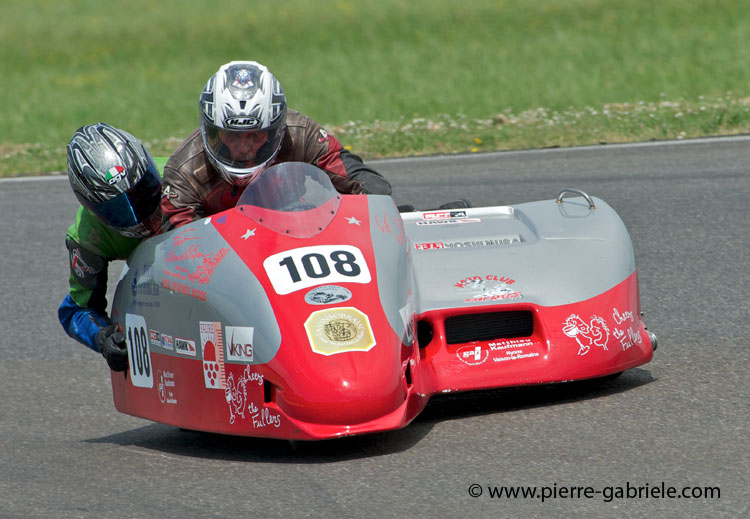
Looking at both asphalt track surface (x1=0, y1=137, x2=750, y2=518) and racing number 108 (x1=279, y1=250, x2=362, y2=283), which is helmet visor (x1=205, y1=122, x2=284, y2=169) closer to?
racing number 108 (x1=279, y1=250, x2=362, y2=283)

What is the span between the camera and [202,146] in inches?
209

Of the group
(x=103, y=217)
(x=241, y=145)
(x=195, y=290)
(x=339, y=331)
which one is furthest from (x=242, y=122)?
(x=339, y=331)

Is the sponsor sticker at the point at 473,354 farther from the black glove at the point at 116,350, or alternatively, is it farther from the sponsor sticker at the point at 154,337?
the black glove at the point at 116,350

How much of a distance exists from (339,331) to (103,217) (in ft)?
4.60

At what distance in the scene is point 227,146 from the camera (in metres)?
5.08

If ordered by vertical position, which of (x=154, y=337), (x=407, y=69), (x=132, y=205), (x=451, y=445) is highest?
(x=132, y=205)

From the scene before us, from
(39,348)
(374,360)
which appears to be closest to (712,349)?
(374,360)

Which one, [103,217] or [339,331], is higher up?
[103,217]

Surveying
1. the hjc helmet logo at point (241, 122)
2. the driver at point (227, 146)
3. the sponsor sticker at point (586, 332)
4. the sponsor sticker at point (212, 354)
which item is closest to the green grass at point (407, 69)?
the driver at point (227, 146)

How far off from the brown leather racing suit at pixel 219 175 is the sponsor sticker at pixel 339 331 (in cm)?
106

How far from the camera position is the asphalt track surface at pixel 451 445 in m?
3.76

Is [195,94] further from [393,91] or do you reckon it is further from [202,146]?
[202,146]

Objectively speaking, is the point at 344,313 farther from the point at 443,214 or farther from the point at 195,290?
the point at 443,214

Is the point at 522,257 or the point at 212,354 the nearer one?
the point at 212,354
